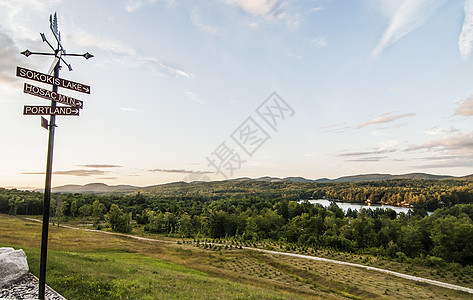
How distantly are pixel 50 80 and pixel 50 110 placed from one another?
3.94 feet

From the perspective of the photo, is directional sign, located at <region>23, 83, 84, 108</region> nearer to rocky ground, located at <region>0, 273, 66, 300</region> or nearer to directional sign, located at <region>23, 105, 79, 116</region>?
directional sign, located at <region>23, 105, 79, 116</region>

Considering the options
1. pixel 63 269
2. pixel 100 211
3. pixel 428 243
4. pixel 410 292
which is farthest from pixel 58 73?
pixel 100 211

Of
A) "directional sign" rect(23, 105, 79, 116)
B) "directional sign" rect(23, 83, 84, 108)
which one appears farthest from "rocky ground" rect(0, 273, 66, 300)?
"directional sign" rect(23, 83, 84, 108)

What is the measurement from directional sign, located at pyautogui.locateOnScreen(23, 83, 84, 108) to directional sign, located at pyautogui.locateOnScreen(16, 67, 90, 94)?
0.40 metres

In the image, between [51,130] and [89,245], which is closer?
[51,130]

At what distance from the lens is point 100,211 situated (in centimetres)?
9975

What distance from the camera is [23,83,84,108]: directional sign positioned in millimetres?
9320

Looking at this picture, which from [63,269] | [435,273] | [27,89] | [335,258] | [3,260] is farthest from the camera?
[335,258]

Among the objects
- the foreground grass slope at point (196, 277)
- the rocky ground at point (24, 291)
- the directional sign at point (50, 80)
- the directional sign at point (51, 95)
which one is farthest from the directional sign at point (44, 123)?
the foreground grass slope at point (196, 277)

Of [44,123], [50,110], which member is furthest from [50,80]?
[44,123]

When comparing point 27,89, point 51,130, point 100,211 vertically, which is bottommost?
point 100,211

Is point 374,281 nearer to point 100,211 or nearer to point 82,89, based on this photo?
point 82,89

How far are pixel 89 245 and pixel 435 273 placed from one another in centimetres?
6179

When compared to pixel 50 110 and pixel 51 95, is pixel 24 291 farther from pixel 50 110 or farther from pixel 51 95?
pixel 51 95
